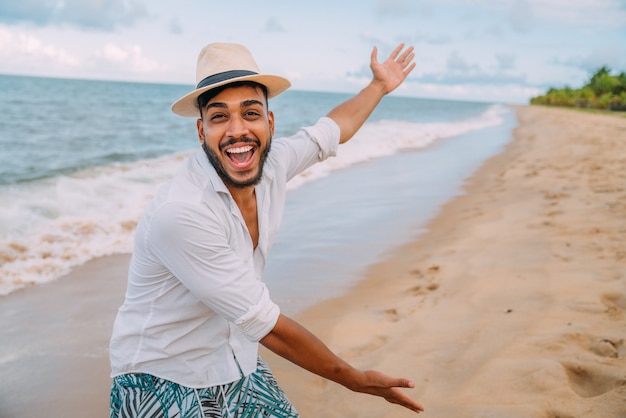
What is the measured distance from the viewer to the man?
6.10ft

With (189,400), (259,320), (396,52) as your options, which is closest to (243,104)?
(259,320)

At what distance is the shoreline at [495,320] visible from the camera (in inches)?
104

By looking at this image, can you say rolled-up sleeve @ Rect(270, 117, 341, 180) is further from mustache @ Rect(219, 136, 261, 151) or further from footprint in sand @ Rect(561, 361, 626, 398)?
footprint in sand @ Rect(561, 361, 626, 398)

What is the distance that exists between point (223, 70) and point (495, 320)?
2.41 meters

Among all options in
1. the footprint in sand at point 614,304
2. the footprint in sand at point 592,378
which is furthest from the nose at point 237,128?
the footprint in sand at point 614,304

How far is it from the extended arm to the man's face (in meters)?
0.61

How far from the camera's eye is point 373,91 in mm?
3229

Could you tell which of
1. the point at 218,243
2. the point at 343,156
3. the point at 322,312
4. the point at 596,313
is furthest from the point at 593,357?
the point at 343,156

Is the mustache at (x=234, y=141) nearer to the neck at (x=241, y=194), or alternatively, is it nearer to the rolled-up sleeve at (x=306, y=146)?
the neck at (x=241, y=194)

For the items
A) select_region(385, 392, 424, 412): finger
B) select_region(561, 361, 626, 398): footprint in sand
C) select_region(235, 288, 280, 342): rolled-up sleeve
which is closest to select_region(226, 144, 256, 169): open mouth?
select_region(235, 288, 280, 342): rolled-up sleeve

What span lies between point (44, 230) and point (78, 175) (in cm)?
404

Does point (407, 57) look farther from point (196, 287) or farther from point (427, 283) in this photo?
point (196, 287)

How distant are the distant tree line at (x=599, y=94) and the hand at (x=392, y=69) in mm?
55666

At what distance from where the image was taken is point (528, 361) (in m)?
2.85
